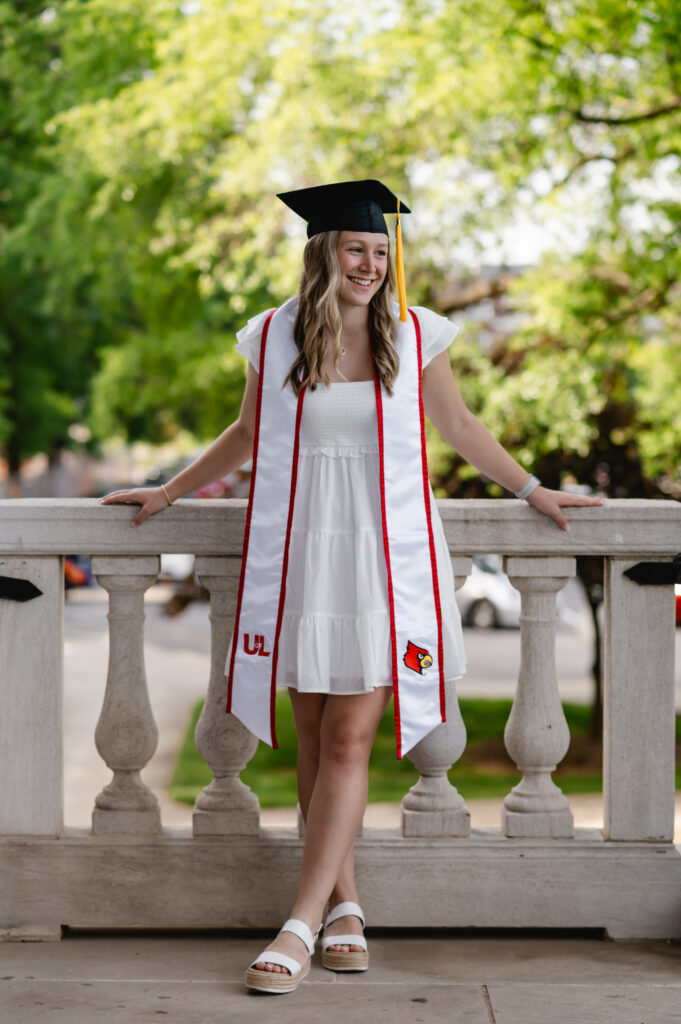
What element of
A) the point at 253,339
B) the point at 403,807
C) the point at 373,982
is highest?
the point at 253,339

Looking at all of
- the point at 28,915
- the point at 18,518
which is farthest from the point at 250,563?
the point at 28,915

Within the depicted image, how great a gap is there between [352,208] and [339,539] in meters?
0.85

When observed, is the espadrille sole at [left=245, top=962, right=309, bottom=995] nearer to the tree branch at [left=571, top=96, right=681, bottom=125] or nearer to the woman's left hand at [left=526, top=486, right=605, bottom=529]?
the woman's left hand at [left=526, top=486, right=605, bottom=529]

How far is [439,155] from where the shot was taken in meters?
10.7

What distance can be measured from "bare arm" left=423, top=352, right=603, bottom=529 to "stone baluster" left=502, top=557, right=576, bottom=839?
17 centimetres

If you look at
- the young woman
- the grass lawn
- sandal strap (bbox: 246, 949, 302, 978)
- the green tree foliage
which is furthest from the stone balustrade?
the grass lawn

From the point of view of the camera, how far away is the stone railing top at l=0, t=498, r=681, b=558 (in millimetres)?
3492

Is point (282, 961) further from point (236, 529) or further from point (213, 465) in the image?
point (213, 465)

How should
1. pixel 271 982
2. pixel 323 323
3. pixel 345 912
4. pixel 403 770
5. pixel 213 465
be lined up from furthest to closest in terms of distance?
1. pixel 403 770
2. pixel 213 465
3. pixel 345 912
4. pixel 323 323
5. pixel 271 982

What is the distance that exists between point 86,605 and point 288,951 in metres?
26.3

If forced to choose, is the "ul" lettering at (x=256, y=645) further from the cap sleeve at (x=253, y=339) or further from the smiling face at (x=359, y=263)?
the smiling face at (x=359, y=263)

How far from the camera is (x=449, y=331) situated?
11.0ft

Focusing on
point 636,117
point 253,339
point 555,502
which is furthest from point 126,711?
point 636,117

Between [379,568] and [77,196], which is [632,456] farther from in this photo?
[379,568]
